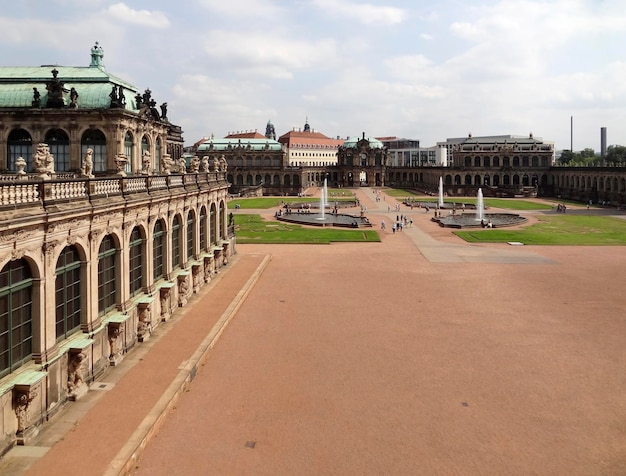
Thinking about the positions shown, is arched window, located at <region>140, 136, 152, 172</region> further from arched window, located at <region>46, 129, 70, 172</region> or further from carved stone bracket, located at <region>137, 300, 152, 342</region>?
carved stone bracket, located at <region>137, 300, 152, 342</region>

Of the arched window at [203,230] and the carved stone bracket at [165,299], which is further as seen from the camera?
the arched window at [203,230]

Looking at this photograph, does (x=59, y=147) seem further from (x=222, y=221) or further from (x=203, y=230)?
(x=222, y=221)

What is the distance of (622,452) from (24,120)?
43992 mm

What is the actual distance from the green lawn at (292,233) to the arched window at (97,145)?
22388mm

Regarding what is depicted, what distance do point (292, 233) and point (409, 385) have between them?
1968 inches

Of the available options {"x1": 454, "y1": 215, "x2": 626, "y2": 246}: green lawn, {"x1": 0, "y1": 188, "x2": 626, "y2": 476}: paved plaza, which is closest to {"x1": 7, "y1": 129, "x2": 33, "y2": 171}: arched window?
{"x1": 0, "y1": 188, "x2": 626, "y2": 476}: paved plaza

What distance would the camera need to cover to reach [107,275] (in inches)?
1013

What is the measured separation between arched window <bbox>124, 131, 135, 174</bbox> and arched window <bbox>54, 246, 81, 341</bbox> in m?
25.5

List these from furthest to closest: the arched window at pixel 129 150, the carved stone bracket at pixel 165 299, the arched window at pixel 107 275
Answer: the arched window at pixel 129 150, the carved stone bracket at pixel 165 299, the arched window at pixel 107 275

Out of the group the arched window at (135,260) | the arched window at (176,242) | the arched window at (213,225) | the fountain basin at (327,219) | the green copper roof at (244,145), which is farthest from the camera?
the green copper roof at (244,145)

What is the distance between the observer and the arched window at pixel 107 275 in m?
25.1

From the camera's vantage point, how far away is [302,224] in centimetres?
8400

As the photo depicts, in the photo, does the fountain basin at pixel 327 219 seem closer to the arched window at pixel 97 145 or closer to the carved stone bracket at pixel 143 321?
the arched window at pixel 97 145

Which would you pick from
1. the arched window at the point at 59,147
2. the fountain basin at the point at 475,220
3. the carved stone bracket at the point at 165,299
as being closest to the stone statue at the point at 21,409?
the carved stone bracket at the point at 165,299
